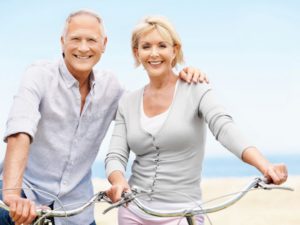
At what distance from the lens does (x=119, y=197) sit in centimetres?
256

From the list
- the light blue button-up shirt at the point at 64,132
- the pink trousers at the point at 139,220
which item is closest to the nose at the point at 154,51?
the light blue button-up shirt at the point at 64,132

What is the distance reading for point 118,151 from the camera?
315cm

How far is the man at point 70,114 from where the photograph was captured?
346 cm

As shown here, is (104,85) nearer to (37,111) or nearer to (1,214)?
(37,111)

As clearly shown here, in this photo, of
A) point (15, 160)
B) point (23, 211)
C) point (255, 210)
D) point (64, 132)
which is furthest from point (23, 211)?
point (255, 210)

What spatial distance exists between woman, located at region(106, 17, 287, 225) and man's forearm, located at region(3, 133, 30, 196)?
40 cm

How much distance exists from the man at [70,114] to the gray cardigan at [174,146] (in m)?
0.41

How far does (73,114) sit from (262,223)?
6198mm

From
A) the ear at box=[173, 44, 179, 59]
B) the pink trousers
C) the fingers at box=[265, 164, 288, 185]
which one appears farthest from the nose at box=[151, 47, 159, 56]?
the fingers at box=[265, 164, 288, 185]

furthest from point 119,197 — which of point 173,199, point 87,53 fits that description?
point 87,53

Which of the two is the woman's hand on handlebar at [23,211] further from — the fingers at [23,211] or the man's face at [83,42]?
the man's face at [83,42]

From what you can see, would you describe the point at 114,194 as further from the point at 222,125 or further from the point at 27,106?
the point at 27,106

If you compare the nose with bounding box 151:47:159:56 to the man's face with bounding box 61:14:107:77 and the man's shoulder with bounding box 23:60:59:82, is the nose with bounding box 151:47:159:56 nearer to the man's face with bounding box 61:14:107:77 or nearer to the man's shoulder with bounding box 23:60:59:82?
the man's face with bounding box 61:14:107:77

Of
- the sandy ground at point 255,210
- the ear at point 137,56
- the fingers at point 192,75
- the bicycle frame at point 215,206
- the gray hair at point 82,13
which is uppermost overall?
the sandy ground at point 255,210
